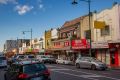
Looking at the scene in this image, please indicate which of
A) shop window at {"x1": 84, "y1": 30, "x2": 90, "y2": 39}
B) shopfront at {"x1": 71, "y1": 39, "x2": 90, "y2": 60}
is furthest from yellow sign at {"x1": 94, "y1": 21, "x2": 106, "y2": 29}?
shop window at {"x1": 84, "y1": 30, "x2": 90, "y2": 39}

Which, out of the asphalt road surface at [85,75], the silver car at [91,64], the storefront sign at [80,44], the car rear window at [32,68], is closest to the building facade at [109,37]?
the storefront sign at [80,44]

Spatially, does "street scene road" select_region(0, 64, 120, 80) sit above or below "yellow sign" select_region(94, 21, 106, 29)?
below

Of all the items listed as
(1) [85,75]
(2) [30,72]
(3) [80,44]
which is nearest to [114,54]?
(3) [80,44]

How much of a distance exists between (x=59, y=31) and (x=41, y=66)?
Answer: 5338 centimetres

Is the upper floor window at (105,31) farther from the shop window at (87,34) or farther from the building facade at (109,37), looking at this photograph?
the shop window at (87,34)

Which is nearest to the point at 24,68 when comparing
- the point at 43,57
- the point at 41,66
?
the point at 41,66

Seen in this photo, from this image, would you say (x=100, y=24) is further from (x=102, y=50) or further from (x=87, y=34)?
(x=87, y=34)

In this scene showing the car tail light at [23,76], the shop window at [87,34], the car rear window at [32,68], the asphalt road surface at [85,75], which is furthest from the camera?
the shop window at [87,34]

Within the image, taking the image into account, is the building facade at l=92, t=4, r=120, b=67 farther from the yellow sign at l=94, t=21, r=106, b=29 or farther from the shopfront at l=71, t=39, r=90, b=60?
the shopfront at l=71, t=39, r=90, b=60

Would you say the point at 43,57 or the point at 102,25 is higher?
the point at 102,25

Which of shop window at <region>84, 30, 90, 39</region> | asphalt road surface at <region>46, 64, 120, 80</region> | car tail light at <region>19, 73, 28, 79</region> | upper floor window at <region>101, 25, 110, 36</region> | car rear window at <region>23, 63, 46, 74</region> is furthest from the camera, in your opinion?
shop window at <region>84, 30, 90, 39</region>

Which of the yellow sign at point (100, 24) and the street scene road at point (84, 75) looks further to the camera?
the yellow sign at point (100, 24)

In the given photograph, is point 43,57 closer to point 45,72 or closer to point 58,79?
point 58,79

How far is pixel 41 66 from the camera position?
562 inches
